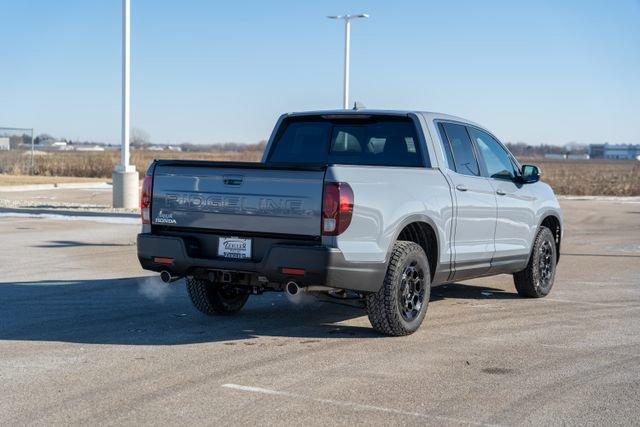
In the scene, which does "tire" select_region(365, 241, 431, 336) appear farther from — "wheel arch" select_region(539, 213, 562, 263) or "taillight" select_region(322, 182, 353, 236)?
"wheel arch" select_region(539, 213, 562, 263)

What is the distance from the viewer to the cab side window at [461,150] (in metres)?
9.31

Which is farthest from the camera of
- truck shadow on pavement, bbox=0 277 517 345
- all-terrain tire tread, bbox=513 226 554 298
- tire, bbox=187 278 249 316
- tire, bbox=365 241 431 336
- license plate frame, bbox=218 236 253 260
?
all-terrain tire tread, bbox=513 226 554 298

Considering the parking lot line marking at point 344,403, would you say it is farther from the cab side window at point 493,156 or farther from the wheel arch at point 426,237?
the cab side window at point 493,156

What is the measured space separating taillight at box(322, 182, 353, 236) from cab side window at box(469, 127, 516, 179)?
2771 millimetres

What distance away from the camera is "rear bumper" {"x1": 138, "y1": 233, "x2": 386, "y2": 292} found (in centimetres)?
745

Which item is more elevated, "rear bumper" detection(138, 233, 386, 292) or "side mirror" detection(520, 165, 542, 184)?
"side mirror" detection(520, 165, 542, 184)

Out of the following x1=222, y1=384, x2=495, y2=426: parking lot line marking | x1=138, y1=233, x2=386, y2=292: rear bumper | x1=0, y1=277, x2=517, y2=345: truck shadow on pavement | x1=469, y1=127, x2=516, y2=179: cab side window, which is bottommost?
x1=0, y1=277, x2=517, y2=345: truck shadow on pavement

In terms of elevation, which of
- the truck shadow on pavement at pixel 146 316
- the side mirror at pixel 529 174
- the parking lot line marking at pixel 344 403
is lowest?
the truck shadow on pavement at pixel 146 316

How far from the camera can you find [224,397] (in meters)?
6.13

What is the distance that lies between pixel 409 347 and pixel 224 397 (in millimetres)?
2171

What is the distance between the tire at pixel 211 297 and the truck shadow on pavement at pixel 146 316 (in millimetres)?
101

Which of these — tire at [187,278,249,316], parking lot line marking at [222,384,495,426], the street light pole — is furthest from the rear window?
the street light pole

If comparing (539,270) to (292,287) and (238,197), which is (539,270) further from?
(238,197)

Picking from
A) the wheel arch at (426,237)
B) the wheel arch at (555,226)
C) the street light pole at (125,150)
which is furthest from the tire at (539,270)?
the street light pole at (125,150)
